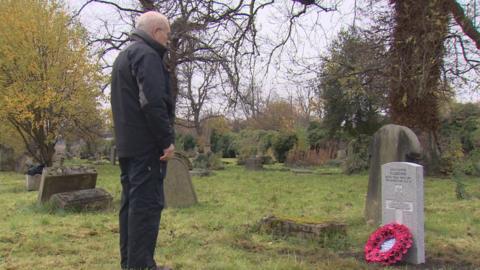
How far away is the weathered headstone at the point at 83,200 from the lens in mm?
9039

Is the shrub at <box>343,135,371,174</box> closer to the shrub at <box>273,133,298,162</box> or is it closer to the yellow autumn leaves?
the shrub at <box>273,133,298,162</box>

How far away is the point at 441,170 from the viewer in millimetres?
18219

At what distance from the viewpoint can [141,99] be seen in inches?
156

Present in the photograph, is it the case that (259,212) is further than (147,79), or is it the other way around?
(259,212)

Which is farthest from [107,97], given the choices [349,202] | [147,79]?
[147,79]

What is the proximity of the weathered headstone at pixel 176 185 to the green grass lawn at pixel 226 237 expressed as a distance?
0.36 meters

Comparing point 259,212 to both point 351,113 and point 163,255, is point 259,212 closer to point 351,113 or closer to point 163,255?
point 163,255

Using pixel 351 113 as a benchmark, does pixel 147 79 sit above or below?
below

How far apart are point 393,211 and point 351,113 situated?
752 inches

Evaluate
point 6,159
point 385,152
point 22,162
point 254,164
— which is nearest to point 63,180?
point 385,152

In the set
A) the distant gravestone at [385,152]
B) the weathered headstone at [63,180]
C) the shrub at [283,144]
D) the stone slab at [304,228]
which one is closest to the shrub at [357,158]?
the shrub at [283,144]

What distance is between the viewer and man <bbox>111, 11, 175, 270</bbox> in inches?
156

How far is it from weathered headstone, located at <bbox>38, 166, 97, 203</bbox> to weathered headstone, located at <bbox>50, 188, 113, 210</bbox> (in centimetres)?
47

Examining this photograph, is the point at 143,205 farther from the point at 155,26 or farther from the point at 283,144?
the point at 283,144
